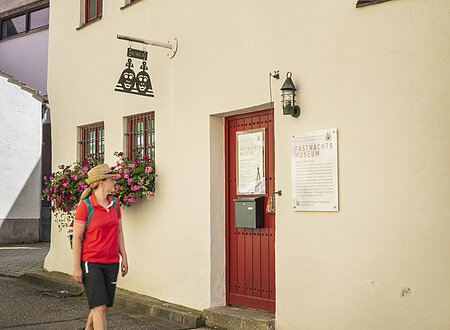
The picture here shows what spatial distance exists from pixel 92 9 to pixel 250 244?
550 cm

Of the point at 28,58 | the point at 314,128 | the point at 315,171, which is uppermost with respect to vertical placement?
the point at 28,58

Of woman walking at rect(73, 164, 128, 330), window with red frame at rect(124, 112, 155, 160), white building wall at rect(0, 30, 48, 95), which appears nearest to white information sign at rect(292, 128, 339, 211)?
woman walking at rect(73, 164, 128, 330)

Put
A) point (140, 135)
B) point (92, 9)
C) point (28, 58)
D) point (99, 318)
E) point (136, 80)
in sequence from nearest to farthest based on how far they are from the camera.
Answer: point (99, 318), point (136, 80), point (140, 135), point (92, 9), point (28, 58)

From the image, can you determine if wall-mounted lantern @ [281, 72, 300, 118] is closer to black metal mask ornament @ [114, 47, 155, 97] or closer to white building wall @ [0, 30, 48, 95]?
black metal mask ornament @ [114, 47, 155, 97]

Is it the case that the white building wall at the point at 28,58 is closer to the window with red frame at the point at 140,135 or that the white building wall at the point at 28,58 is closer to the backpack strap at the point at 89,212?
the window with red frame at the point at 140,135

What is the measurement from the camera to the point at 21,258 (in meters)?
15.0

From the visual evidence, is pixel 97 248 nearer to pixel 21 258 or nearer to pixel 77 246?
pixel 77 246

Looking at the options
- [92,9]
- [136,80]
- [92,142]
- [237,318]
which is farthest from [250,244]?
[92,9]

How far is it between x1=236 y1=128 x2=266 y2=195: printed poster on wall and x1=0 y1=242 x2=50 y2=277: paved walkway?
5794mm

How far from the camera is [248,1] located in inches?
312

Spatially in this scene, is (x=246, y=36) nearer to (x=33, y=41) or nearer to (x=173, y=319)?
(x=173, y=319)

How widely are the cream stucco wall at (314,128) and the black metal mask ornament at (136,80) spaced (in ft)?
0.60

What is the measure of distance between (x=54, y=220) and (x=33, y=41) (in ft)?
35.1

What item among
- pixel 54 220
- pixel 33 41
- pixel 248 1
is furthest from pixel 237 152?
pixel 33 41
